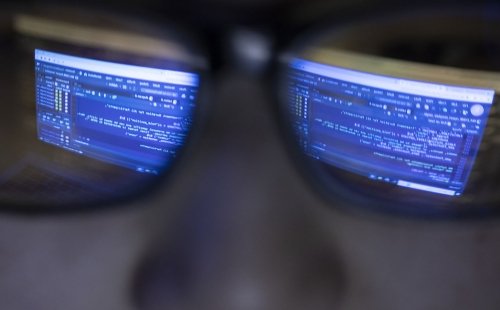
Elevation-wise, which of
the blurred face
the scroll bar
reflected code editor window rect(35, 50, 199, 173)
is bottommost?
the blurred face

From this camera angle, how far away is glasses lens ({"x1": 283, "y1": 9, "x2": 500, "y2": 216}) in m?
0.34

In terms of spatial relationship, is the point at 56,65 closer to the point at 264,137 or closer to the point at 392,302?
the point at 264,137

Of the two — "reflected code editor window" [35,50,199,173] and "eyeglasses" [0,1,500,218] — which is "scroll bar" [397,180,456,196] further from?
"reflected code editor window" [35,50,199,173]

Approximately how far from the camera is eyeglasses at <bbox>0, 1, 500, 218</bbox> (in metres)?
0.34

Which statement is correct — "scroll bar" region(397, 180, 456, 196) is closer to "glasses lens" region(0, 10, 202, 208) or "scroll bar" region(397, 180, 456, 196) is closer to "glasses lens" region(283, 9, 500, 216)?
"glasses lens" region(283, 9, 500, 216)

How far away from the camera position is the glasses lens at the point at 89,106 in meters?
0.34

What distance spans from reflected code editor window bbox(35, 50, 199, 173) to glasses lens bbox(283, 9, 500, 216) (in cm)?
6

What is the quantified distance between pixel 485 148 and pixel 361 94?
88mm

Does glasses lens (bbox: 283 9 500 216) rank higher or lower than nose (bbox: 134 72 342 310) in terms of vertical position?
higher

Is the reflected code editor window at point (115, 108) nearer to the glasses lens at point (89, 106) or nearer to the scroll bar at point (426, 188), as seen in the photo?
the glasses lens at point (89, 106)

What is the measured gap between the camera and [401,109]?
357mm

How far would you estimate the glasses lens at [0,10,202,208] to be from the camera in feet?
1.13

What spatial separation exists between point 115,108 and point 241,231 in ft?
0.32

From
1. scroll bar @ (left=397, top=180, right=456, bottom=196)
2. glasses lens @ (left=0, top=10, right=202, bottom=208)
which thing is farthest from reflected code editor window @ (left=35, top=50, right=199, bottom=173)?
scroll bar @ (left=397, top=180, right=456, bottom=196)
